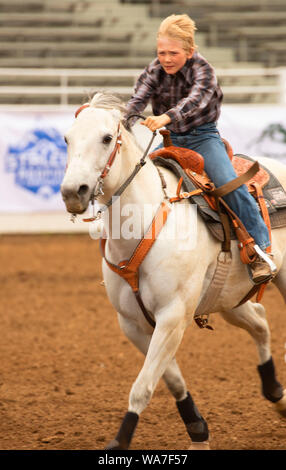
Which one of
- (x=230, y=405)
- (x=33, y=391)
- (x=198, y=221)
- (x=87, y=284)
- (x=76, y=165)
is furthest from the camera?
(x=87, y=284)

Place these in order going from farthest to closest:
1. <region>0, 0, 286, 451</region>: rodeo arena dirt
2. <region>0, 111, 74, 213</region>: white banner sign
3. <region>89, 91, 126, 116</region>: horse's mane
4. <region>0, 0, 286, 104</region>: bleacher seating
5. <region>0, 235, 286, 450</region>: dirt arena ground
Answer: <region>0, 0, 286, 104</region>: bleacher seating < <region>0, 111, 74, 213</region>: white banner sign < <region>0, 0, 286, 451</region>: rodeo arena dirt < <region>0, 235, 286, 450</region>: dirt arena ground < <region>89, 91, 126, 116</region>: horse's mane

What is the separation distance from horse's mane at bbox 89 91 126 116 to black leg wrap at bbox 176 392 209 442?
63.9 inches

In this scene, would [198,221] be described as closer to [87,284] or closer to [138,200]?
[138,200]

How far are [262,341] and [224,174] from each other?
1352 millimetres

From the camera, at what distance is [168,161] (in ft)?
12.2

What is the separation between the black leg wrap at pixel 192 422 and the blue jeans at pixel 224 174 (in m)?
0.96

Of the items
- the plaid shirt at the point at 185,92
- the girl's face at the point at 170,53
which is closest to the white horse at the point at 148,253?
the plaid shirt at the point at 185,92

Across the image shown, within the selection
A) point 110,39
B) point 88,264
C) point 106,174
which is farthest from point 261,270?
point 110,39

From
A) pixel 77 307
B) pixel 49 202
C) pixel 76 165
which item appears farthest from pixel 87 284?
pixel 76 165

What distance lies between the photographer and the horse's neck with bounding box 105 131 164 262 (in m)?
3.29

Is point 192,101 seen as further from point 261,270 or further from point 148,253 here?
point 261,270

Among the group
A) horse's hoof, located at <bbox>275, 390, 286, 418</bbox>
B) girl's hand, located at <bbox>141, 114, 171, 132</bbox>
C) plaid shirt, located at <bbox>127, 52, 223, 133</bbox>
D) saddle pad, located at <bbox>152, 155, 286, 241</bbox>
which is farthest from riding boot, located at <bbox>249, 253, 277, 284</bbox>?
horse's hoof, located at <bbox>275, 390, 286, 418</bbox>

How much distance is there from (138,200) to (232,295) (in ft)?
2.72

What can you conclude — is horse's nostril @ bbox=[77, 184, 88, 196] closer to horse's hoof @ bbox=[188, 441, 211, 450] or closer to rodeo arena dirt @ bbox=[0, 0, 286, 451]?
rodeo arena dirt @ bbox=[0, 0, 286, 451]
